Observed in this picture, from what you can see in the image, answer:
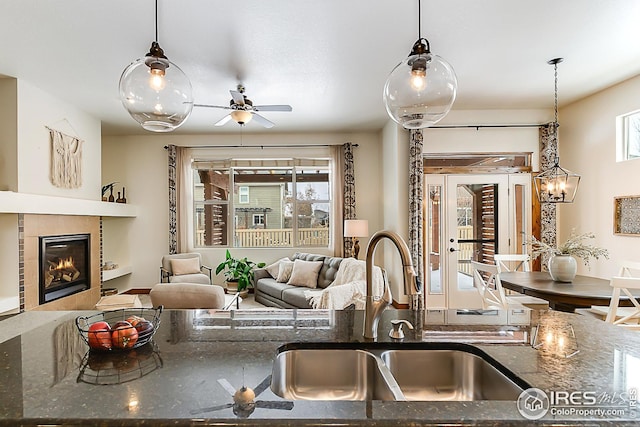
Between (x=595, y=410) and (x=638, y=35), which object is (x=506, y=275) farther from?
(x=595, y=410)

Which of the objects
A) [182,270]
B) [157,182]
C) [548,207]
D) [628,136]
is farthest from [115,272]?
[628,136]

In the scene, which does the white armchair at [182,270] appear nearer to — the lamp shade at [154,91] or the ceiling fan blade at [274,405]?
the lamp shade at [154,91]

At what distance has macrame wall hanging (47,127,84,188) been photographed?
445cm

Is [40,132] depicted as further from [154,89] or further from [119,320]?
[119,320]

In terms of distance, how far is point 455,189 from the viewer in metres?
5.25

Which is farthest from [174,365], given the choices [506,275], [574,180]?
[574,180]

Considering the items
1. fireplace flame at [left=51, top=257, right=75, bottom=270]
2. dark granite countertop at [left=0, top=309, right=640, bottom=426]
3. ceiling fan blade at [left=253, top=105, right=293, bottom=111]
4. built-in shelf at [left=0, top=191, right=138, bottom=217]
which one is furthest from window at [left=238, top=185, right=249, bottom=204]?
dark granite countertop at [left=0, top=309, right=640, bottom=426]

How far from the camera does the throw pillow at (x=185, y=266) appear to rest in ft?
18.8

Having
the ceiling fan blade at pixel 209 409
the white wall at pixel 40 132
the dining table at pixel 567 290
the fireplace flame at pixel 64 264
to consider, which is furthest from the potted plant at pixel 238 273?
the ceiling fan blade at pixel 209 409

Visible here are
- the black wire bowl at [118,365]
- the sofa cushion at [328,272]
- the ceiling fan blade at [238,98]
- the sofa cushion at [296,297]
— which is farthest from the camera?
the sofa cushion at [328,272]

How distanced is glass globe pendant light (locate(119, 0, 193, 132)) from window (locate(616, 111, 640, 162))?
466 cm

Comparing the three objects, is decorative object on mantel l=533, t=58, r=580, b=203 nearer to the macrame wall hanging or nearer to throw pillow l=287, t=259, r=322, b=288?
throw pillow l=287, t=259, r=322, b=288

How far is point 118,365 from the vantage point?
1024 mm

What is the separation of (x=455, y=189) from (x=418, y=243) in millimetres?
951
